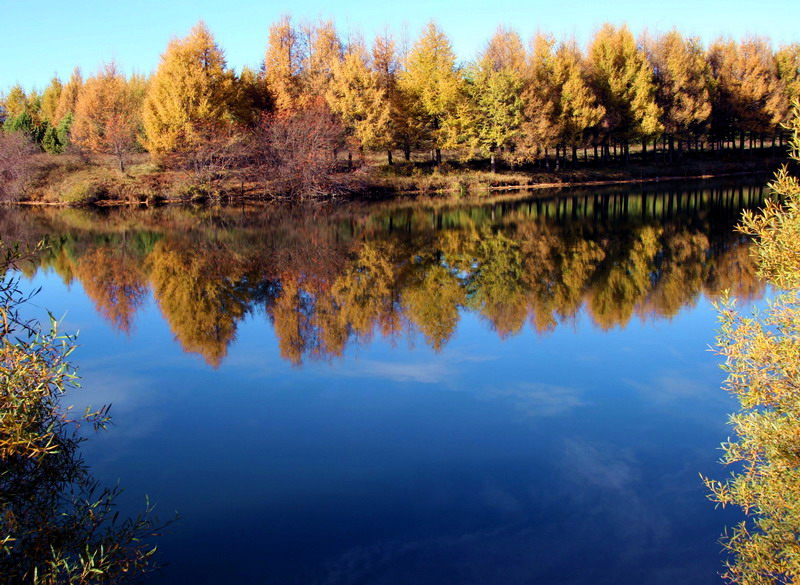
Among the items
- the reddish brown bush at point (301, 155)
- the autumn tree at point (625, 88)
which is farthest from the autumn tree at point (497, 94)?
the reddish brown bush at point (301, 155)

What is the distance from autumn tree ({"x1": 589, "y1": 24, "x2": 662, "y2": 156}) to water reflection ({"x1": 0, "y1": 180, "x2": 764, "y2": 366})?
1792cm

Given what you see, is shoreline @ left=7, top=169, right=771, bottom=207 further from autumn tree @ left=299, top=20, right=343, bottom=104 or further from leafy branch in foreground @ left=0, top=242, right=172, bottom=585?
leafy branch in foreground @ left=0, top=242, right=172, bottom=585

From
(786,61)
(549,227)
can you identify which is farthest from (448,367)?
(786,61)

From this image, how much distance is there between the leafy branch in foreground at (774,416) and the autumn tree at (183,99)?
38380mm

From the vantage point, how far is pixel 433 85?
44.7 metres

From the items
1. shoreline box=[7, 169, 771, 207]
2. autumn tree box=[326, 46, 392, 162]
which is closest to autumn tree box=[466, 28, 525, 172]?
shoreline box=[7, 169, 771, 207]

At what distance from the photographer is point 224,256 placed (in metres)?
20.3

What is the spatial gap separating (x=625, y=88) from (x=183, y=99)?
102 ft

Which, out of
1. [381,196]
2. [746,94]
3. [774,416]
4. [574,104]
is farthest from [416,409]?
[746,94]

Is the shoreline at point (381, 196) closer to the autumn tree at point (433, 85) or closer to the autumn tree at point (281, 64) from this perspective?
the autumn tree at point (433, 85)

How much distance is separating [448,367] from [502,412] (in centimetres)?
189

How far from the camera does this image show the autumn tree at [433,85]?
44062mm

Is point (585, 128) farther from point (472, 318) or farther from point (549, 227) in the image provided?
point (472, 318)

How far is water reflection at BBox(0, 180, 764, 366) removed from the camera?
12.7 metres
